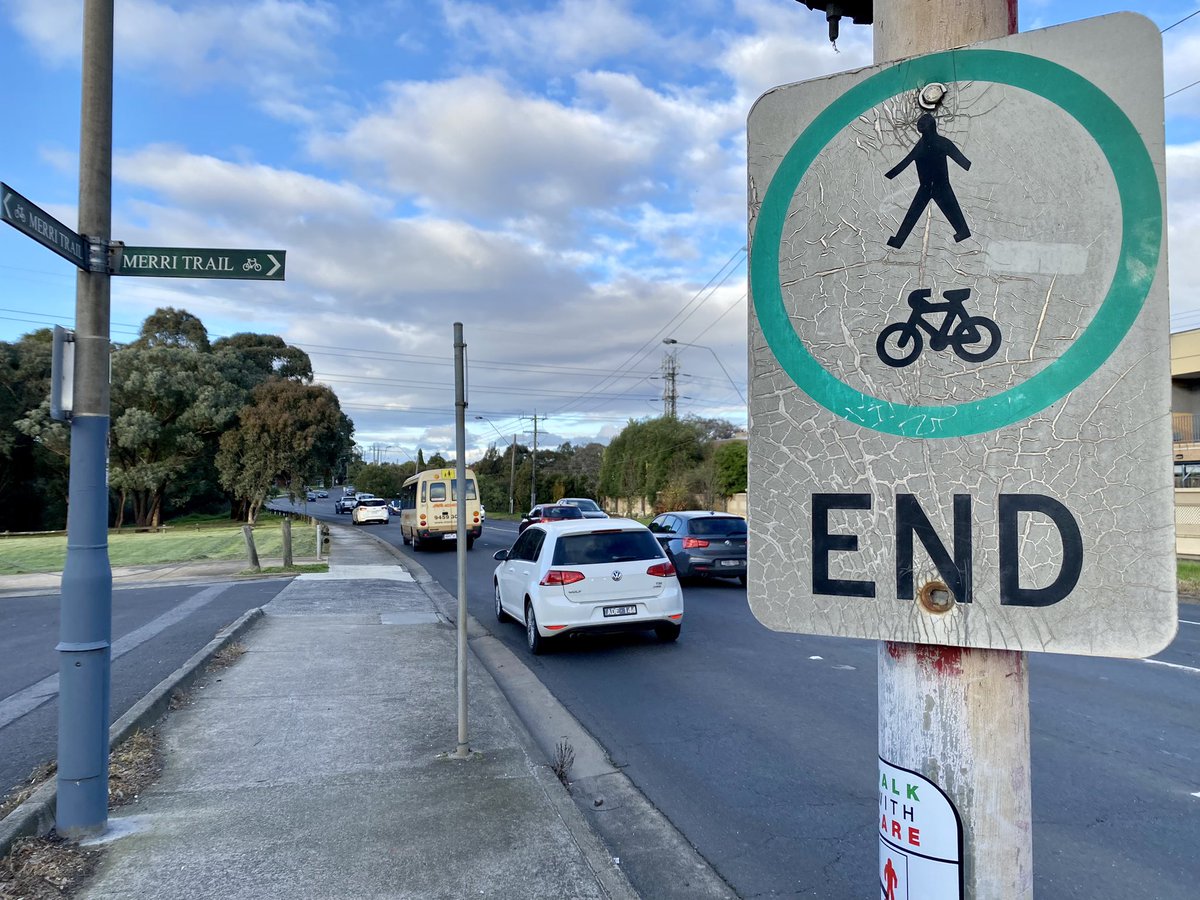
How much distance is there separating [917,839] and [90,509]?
4.63 m

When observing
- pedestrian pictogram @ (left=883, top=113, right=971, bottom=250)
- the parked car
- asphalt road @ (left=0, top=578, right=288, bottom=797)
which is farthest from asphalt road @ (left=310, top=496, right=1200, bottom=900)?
the parked car

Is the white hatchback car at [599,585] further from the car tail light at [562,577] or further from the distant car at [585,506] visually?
the distant car at [585,506]

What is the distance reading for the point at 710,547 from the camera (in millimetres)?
16594

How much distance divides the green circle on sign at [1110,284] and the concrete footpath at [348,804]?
3228 mm

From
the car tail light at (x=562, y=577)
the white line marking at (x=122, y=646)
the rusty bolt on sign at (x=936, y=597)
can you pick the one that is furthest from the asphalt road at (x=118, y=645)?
the rusty bolt on sign at (x=936, y=597)

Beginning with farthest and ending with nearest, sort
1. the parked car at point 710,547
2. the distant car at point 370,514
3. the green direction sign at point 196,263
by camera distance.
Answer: the distant car at point 370,514 < the parked car at point 710,547 < the green direction sign at point 196,263

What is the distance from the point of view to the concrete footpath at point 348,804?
4031 mm

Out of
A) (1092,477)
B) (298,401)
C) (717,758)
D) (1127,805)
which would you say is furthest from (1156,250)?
(298,401)

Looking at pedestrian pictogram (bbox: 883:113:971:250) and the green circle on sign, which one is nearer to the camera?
the green circle on sign

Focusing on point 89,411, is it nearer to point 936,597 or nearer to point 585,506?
point 936,597

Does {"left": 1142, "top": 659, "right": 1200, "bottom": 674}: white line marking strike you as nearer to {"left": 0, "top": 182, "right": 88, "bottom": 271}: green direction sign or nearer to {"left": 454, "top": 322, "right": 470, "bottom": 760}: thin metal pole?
{"left": 454, "top": 322, "right": 470, "bottom": 760}: thin metal pole

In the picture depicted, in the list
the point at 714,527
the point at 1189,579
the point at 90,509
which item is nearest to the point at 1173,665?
the point at 714,527

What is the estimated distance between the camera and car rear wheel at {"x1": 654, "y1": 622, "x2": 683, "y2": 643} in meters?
10.7

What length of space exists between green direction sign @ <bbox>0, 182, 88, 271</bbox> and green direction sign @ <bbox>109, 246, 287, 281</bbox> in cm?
23
